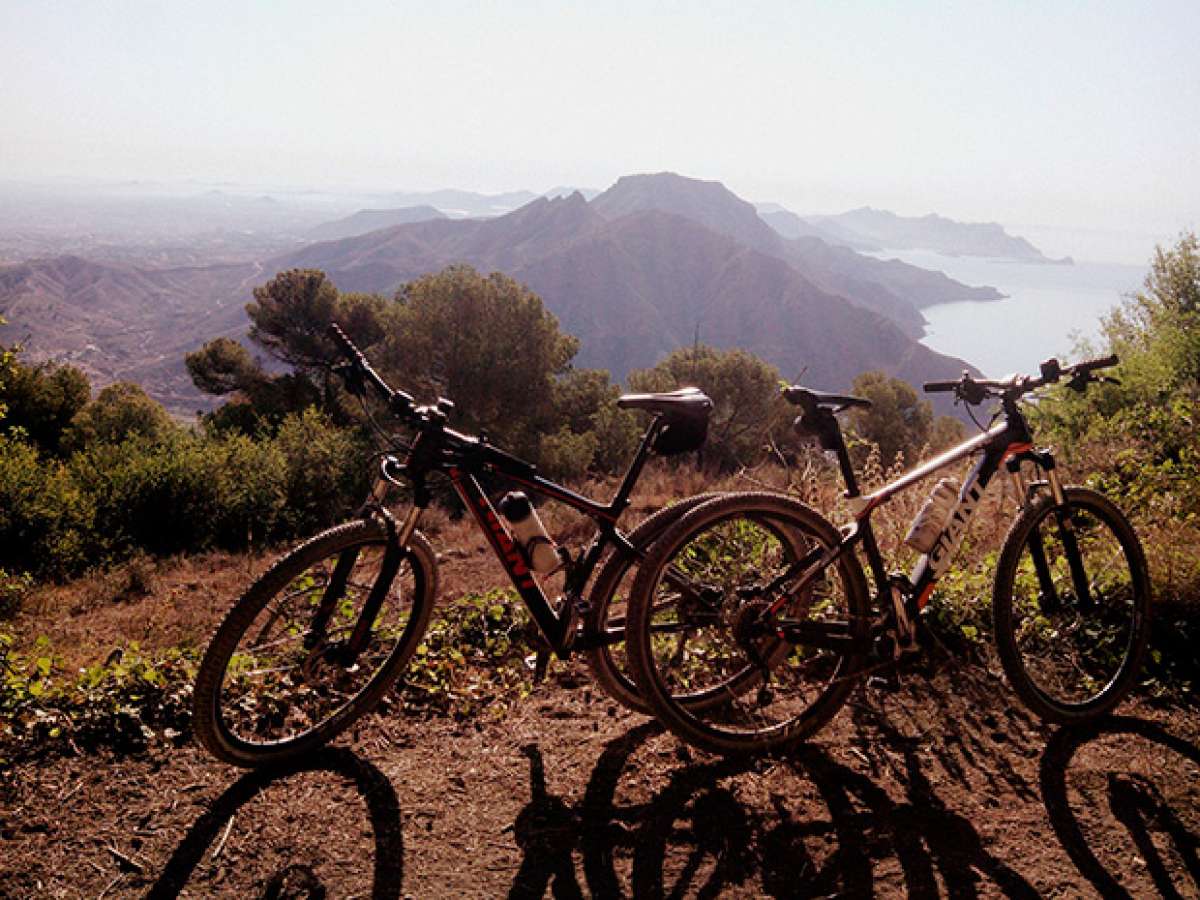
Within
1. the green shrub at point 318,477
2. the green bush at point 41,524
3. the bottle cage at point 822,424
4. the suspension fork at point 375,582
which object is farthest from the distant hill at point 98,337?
the bottle cage at point 822,424

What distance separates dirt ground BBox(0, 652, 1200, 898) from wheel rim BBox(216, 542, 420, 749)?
9.6 inches

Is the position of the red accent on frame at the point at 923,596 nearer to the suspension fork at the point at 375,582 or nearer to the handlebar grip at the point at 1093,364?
the handlebar grip at the point at 1093,364

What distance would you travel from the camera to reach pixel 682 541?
9.39 feet

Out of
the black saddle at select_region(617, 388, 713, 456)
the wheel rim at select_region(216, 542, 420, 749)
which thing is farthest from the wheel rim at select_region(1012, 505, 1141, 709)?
the wheel rim at select_region(216, 542, 420, 749)

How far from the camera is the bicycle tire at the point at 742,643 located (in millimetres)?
2891

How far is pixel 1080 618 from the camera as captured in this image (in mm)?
3834

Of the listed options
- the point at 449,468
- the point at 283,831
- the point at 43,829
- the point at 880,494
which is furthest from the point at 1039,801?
the point at 43,829

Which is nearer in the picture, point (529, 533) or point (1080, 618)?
point (529, 533)

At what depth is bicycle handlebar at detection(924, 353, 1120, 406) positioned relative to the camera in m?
3.36

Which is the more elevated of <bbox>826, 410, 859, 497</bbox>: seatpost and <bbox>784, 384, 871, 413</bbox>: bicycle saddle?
<bbox>784, 384, 871, 413</bbox>: bicycle saddle

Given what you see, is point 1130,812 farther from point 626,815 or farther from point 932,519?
point 626,815

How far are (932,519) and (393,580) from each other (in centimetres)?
250

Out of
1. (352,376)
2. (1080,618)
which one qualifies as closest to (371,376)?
(352,376)

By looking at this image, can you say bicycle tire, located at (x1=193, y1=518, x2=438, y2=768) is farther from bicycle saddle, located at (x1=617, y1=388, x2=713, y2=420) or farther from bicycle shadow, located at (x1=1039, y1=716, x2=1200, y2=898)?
bicycle shadow, located at (x1=1039, y1=716, x2=1200, y2=898)
